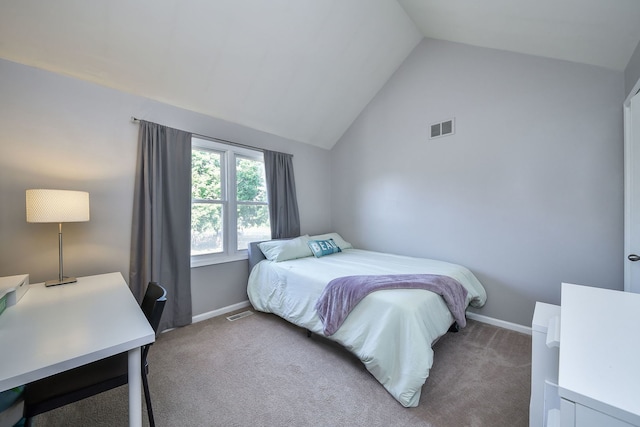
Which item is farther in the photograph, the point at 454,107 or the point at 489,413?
the point at 454,107

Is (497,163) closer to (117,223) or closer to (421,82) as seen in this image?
(421,82)

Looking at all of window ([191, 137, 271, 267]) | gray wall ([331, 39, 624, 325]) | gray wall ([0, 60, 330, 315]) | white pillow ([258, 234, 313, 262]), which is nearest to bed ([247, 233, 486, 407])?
white pillow ([258, 234, 313, 262])

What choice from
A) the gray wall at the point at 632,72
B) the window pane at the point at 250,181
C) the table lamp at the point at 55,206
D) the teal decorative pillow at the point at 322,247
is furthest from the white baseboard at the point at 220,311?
the gray wall at the point at 632,72

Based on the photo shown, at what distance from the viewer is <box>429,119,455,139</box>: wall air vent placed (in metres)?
2.96

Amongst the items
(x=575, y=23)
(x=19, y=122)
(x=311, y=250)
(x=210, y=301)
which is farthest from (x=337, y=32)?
(x=210, y=301)

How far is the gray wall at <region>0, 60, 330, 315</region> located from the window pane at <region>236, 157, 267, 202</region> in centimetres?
76

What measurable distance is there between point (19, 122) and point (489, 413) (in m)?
3.91

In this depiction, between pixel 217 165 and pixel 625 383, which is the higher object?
pixel 217 165

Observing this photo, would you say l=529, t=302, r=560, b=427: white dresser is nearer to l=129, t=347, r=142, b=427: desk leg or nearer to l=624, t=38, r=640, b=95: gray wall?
l=129, t=347, r=142, b=427: desk leg

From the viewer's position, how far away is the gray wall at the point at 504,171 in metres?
2.17

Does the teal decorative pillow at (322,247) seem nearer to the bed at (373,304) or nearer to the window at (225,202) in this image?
the bed at (373,304)

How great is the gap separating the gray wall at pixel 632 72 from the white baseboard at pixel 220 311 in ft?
13.7

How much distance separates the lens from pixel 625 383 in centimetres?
57

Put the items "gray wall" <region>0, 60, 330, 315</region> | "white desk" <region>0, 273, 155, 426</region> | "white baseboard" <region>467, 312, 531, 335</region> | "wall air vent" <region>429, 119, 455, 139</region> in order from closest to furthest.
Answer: "white desk" <region>0, 273, 155, 426</region> < "gray wall" <region>0, 60, 330, 315</region> < "white baseboard" <region>467, 312, 531, 335</region> < "wall air vent" <region>429, 119, 455, 139</region>
